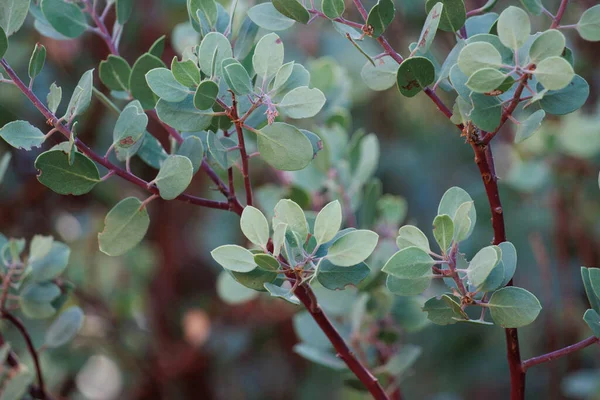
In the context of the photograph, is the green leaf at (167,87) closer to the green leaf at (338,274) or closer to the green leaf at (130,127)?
the green leaf at (130,127)

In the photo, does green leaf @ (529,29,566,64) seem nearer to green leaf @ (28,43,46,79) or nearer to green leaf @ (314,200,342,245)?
green leaf @ (314,200,342,245)

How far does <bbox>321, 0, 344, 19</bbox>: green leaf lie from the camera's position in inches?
16.2

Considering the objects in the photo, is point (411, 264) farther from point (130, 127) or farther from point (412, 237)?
point (130, 127)

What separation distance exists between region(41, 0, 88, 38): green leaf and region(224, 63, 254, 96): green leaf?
0.20m

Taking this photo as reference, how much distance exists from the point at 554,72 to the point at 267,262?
19 centimetres

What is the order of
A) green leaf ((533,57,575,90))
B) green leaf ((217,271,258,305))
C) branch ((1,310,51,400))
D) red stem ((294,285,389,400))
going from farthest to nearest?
green leaf ((217,271,258,305)) → branch ((1,310,51,400)) → red stem ((294,285,389,400)) → green leaf ((533,57,575,90))

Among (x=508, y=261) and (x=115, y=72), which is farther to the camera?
(x=115, y=72)

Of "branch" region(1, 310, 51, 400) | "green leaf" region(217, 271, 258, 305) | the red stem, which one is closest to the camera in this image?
the red stem

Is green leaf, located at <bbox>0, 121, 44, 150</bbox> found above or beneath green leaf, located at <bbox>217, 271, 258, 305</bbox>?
above

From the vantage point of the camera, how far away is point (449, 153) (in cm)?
161

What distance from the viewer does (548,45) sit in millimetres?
353

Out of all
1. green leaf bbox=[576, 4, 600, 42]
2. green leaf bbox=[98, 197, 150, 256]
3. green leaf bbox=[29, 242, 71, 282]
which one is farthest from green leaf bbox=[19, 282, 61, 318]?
green leaf bbox=[576, 4, 600, 42]

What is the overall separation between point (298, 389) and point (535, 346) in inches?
20.0

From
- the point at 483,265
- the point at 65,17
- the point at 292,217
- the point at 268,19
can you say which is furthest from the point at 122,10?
the point at 483,265
